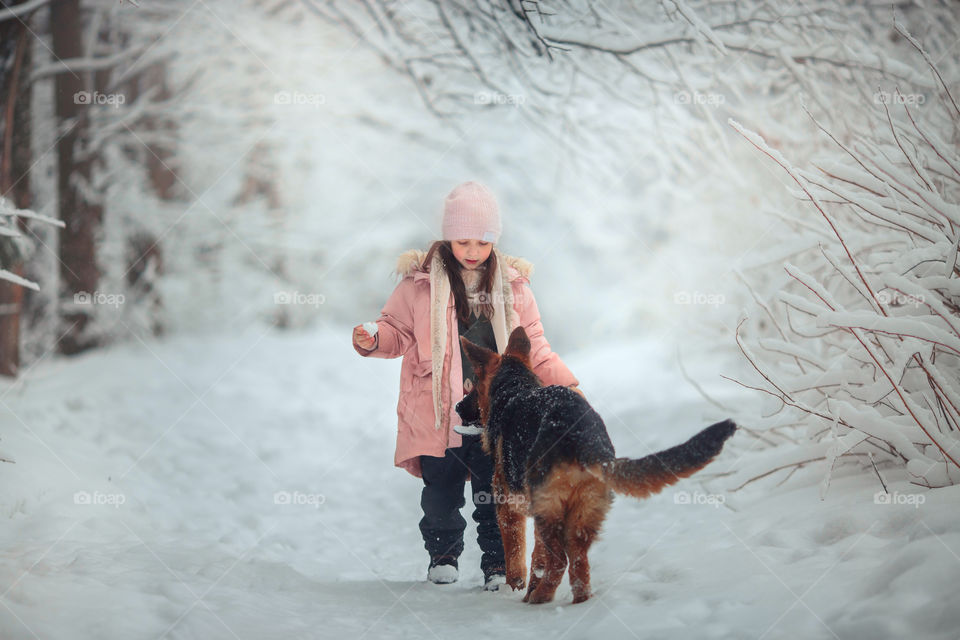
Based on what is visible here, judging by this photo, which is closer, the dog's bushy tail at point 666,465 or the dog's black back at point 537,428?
the dog's bushy tail at point 666,465

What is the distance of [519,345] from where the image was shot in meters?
3.00

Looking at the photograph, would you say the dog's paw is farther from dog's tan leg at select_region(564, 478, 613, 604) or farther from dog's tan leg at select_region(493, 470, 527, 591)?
dog's tan leg at select_region(564, 478, 613, 604)

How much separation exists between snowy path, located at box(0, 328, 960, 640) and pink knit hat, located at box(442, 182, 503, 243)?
5.28 ft

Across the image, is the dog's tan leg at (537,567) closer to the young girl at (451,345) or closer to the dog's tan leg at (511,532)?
the dog's tan leg at (511,532)

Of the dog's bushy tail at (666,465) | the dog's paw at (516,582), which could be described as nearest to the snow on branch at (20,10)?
the dog's paw at (516,582)

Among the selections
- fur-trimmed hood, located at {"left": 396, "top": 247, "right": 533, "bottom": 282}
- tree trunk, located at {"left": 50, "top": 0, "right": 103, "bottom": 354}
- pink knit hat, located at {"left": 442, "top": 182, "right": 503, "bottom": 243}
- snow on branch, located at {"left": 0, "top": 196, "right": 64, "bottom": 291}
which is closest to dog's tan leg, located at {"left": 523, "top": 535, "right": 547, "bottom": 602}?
fur-trimmed hood, located at {"left": 396, "top": 247, "right": 533, "bottom": 282}

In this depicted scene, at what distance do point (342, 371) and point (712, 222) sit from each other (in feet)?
18.1

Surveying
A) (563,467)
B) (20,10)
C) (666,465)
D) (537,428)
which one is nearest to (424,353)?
(537,428)

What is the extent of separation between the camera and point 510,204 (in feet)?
37.4

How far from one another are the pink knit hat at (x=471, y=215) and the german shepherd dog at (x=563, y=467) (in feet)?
2.33

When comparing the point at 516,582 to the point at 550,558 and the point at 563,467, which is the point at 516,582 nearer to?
the point at 550,558

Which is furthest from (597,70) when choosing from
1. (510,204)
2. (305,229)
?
(305,229)

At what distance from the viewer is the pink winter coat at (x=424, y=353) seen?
3.27m

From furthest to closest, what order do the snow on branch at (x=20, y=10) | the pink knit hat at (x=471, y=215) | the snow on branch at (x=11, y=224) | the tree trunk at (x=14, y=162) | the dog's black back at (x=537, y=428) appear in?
the tree trunk at (x=14, y=162) → the snow on branch at (x=20, y=10) → the pink knit hat at (x=471, y=215) → the snow on branch at (x=11, y=224) → the dog's black back at (x=537, y=428)
